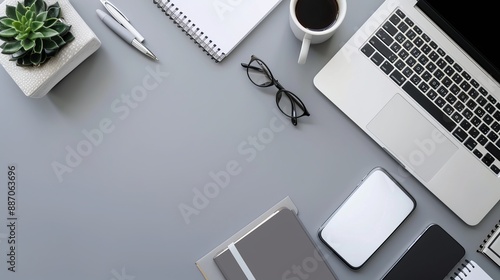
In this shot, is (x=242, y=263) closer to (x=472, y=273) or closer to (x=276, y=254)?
(x=276, y=254)

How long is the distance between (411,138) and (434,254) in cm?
20

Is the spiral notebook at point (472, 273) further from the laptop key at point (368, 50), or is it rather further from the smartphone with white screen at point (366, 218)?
the laptop key at point (368, 50)

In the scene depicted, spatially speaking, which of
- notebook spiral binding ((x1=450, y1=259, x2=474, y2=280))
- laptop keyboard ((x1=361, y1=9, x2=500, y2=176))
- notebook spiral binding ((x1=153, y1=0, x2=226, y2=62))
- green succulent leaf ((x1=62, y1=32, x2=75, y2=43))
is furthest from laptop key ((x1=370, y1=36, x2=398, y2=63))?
green succulent leaf ((x1=62, y1=32, x2=75, y2=43))

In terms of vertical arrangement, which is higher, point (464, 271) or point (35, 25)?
point (464, 271)

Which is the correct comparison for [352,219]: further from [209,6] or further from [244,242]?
[209,6]

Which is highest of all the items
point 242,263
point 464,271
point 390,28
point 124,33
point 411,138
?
point 390,28

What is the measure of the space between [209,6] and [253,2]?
3.0 inches

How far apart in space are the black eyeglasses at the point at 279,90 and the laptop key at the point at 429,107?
0.18m

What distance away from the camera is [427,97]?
0.87 meters

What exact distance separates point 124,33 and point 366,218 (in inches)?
20.6

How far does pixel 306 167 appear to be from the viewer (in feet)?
2.89

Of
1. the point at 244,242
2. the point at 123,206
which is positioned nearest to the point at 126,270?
the point at 123,206

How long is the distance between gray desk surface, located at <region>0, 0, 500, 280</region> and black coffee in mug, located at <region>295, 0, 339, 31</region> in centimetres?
5

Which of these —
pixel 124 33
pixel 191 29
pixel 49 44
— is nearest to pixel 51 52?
pixel 49 44
